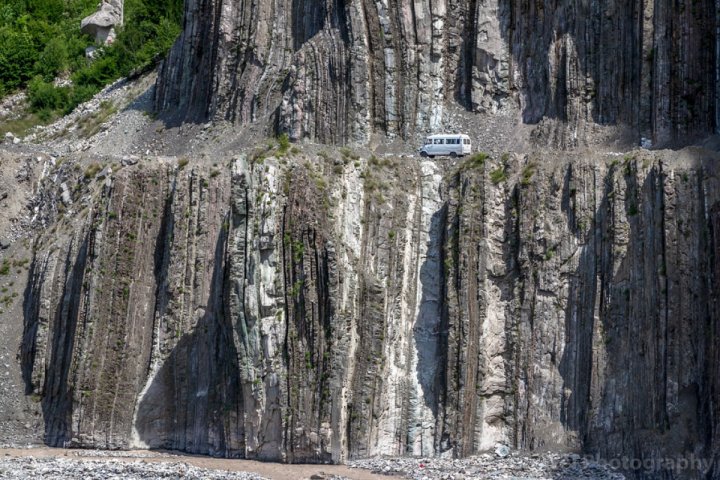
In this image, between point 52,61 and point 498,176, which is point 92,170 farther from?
point 52,61

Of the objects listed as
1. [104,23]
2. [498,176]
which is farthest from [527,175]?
[104,23]

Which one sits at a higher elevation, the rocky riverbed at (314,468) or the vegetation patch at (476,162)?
the vegetation patch at (476,162)

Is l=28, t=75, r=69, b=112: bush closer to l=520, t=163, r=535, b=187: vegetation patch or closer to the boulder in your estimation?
the boulder

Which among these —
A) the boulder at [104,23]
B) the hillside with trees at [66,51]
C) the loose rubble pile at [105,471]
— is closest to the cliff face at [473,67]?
the hillside with trees at [66,51]

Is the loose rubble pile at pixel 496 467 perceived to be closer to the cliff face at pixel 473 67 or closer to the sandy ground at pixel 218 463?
the sandy ground at pixel 218 463

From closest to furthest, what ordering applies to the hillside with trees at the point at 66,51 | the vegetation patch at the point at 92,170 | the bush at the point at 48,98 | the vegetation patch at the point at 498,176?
the vegetation patch at the point at 498,176 < the vegetation patch at the point at 92,170 < the hillside with trees at the point at 66,51 < the bush at the point at 48,98

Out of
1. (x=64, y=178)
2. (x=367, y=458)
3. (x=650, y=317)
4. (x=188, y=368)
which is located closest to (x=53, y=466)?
(x=188, y=368)
